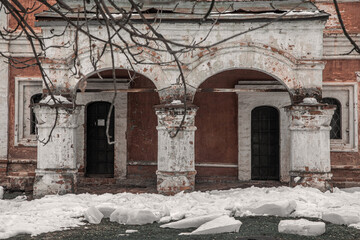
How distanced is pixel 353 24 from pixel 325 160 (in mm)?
4299

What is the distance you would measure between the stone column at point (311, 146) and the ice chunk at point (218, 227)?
2750mm

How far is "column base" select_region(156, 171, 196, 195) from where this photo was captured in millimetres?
8398

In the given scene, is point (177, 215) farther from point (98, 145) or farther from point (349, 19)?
point (349, 19)

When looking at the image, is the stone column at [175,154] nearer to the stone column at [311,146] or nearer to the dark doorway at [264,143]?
the stone column at [311,146]

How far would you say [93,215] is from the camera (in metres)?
6.87

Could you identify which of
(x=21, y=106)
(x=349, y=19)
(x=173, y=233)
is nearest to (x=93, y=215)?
(x=173, y=233)

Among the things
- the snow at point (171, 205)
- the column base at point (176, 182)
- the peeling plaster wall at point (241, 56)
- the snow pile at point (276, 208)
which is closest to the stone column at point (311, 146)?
the snow at point (171, 205)

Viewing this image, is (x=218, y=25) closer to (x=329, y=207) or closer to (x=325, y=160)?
(x=325, y=160)

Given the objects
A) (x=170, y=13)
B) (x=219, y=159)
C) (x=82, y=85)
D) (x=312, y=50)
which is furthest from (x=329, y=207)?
(x=82, y=85)

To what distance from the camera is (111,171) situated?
11.4 meters

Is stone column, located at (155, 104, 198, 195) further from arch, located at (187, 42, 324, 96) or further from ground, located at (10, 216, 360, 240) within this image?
ground, located at (10, 216, 360, 240)

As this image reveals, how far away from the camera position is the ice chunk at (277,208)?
706cm

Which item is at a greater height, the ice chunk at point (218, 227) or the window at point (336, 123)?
the window at point (336, 123)

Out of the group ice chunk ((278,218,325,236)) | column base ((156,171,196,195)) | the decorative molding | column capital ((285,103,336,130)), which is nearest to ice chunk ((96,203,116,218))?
column base ((156,171,196,195))
